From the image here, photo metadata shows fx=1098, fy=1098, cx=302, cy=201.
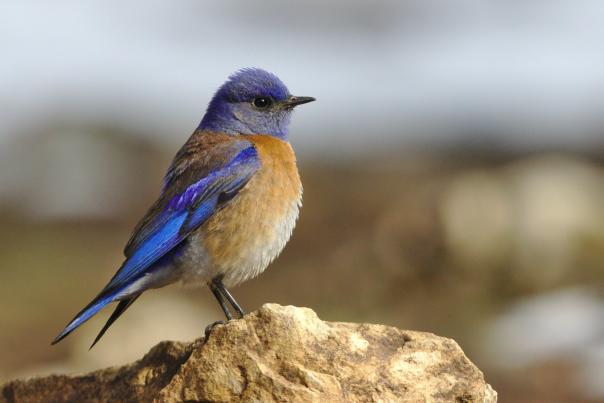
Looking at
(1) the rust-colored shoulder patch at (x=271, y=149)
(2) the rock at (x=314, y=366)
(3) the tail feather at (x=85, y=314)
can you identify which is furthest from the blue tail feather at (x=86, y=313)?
(1) the rust-colored shoulder patch at (x=271, y=149)

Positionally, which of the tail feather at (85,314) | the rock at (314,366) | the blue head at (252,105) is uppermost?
the blue head at (252,105)

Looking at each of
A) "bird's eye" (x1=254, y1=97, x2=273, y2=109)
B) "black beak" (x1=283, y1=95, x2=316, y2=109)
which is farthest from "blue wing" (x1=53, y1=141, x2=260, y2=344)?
"black beak" (x1=283, y1=95, x2=316, y2=109)

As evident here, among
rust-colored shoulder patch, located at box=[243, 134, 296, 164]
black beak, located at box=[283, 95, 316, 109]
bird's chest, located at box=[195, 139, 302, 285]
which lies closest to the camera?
bird's chest, located at box=[195, 139, 302, 285]

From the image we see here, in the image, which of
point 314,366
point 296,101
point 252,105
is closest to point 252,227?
point 252,105

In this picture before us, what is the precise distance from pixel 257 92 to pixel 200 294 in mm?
8091

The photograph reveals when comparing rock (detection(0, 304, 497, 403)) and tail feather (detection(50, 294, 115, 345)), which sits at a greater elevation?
rock (detection(0, 304, 497, 403))

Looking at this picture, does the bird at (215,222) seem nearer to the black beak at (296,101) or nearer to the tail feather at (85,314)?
the tail feather at (85,314)

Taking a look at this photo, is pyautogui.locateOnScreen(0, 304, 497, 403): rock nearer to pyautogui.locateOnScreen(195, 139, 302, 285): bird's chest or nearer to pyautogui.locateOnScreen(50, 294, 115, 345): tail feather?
pyautogui.locateOnScreen(50, 294, 115, 345): tail feather

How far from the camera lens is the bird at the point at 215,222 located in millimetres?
7848

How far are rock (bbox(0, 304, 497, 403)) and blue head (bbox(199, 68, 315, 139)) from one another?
2.76 metres

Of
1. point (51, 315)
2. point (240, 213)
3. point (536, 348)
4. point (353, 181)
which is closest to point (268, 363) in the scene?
point (240, 213)

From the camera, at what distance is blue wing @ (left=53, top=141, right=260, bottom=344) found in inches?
307

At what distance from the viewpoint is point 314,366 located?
617cm

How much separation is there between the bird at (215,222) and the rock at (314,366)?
1354 mm
